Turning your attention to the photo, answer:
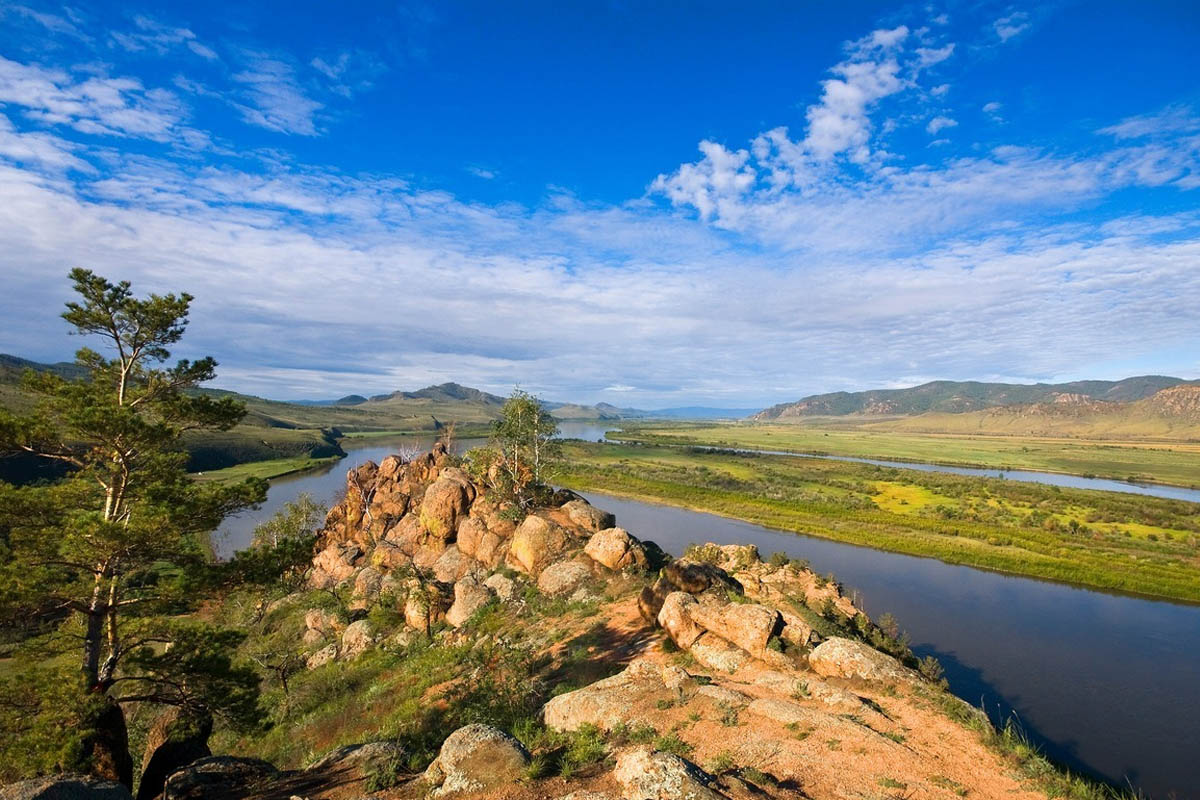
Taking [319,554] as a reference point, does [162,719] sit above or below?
above

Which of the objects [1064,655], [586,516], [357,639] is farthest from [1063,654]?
[357,639]

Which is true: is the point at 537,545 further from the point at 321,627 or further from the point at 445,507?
the point at 321,627

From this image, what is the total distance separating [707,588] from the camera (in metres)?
24.2

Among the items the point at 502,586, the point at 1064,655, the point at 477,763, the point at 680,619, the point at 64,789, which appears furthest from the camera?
the point at 1064,655

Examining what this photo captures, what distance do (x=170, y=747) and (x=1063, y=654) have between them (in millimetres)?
49104

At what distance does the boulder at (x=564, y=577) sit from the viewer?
30.4 m

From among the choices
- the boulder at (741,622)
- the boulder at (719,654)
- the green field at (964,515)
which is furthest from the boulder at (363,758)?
the green field at (964,515)

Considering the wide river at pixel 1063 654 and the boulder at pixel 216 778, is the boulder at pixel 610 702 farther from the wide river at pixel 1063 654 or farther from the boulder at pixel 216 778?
the wide river at pixel 1063 654

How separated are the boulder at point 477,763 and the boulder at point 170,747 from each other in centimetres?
917

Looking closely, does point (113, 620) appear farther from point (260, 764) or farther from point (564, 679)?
point (564, 679)

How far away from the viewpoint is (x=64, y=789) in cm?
996

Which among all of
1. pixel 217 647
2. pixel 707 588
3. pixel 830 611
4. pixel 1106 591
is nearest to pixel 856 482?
pixel 1106 591

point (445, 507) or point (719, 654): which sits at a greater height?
point (445, 507)

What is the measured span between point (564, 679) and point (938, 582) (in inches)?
1736
